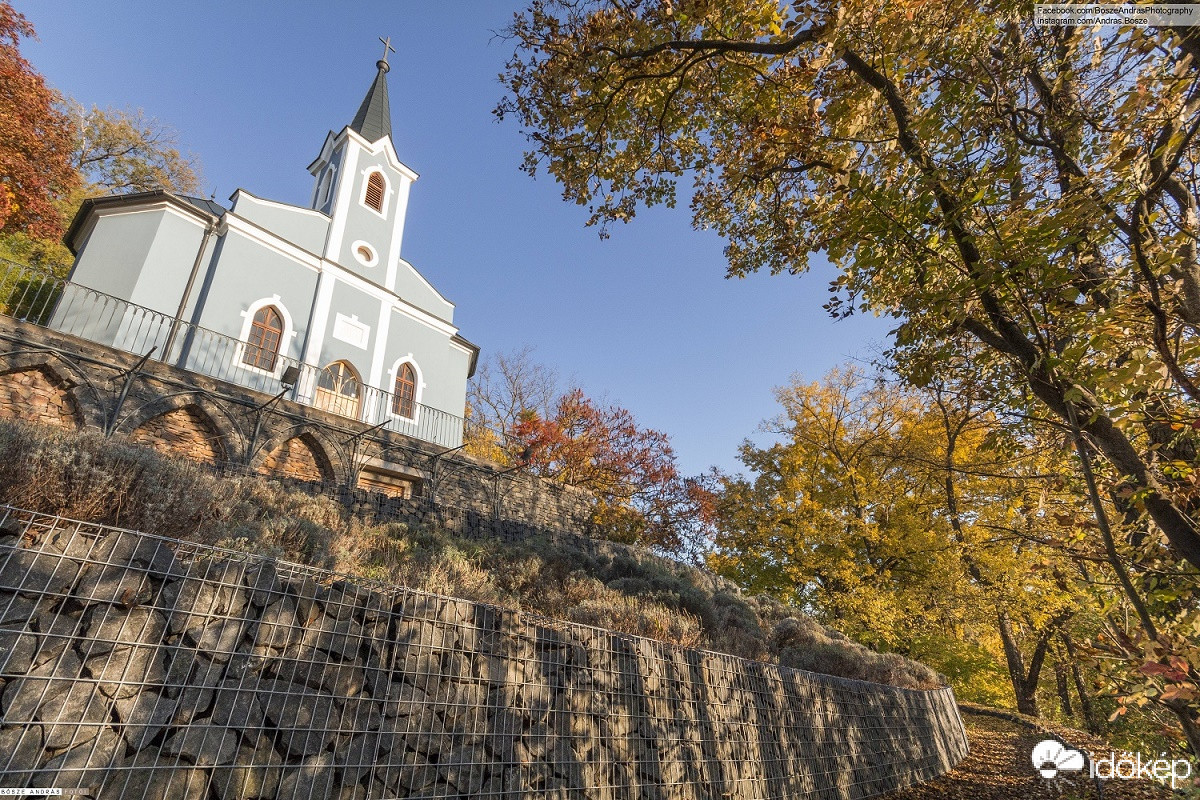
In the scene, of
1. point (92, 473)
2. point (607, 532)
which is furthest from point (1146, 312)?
point (607, 532)

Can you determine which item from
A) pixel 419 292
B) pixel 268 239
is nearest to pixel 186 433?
pixel 268 239

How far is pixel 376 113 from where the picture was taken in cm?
1947

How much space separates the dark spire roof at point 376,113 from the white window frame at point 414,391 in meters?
7.88

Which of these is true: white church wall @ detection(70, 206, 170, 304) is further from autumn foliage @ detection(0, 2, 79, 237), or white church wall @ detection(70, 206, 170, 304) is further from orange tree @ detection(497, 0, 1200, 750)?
orange tree @ detection(497, 0, 1200, 750)

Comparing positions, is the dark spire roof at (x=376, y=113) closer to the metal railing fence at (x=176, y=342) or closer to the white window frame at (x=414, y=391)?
the white window frame at (x=414, y=391)

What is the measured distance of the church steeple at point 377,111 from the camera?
18656mm

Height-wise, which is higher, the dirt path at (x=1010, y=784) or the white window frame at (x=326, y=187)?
the white window frame at (x=326, y=187)

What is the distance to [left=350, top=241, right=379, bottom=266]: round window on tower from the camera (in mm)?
16734

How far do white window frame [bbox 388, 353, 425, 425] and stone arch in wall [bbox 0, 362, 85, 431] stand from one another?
7255 millimetres

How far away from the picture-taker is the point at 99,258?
13164 millimetres

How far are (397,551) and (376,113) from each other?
1850 cm

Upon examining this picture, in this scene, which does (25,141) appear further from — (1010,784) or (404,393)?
(1010,784)

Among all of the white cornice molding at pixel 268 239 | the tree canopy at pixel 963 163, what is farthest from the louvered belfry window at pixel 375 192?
the tree canopy at pixel 963 163

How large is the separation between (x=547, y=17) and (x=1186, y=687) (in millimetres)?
5909
